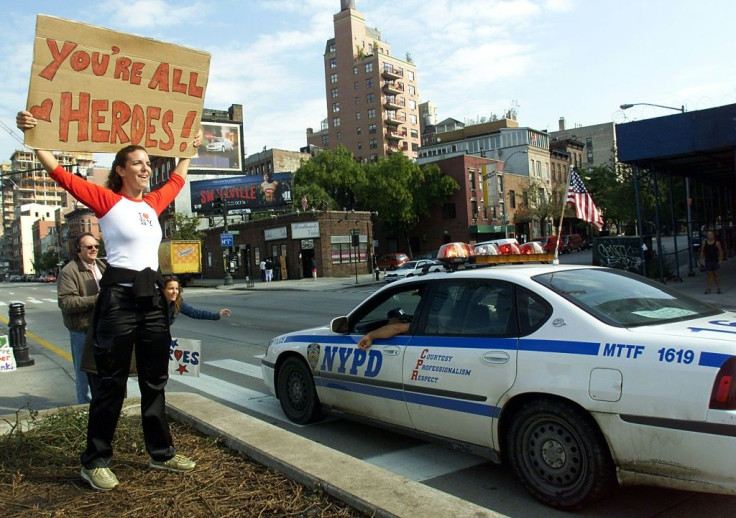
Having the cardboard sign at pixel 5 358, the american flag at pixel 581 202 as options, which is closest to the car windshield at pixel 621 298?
the american flag at pixel 581 202

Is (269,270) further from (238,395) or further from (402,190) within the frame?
(238,395)

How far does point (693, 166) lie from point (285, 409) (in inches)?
830

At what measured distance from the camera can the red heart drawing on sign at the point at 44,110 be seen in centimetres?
352

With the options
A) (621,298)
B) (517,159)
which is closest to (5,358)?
(621,298)

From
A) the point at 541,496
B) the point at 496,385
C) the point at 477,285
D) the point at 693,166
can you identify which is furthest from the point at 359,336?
the point at 693,166

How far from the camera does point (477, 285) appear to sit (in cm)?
439

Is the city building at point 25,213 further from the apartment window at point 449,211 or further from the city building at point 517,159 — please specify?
the apartment window at point 449,211

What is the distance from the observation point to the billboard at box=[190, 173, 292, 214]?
5344cm

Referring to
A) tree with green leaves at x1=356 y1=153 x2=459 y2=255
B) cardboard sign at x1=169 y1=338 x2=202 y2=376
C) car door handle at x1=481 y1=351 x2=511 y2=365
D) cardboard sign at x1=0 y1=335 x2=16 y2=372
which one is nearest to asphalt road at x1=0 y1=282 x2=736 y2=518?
car door handle at x1=481 y1=351 x2=511 y2=365

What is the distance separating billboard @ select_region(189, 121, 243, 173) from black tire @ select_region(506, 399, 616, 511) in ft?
217

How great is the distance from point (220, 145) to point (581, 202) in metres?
62.2

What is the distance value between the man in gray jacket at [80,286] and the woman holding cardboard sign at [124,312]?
1.94m

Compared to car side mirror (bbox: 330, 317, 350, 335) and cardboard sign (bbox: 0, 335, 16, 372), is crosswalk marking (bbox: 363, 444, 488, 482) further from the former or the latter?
cardboard sign (bbox: 0, 335, 16, 372)

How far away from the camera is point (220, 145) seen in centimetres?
6781
